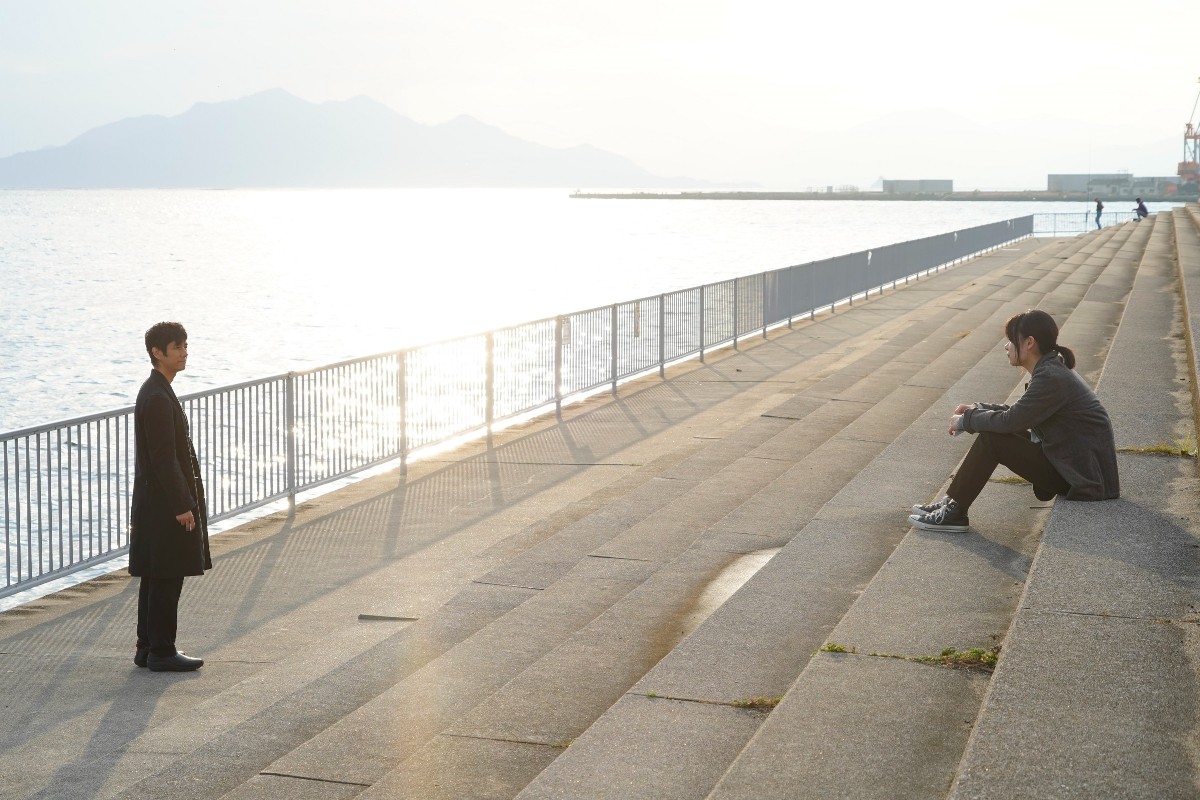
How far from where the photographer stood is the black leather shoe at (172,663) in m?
7.05

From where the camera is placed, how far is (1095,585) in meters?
6.22

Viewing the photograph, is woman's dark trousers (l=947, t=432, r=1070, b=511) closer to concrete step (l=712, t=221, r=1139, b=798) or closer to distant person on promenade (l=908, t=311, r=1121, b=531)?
distant person on promenade (l=908, t=311, r=1121, b=531)

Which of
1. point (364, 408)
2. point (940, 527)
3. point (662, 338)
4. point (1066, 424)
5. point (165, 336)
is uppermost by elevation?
point (165, 336)

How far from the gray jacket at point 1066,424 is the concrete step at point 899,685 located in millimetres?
479

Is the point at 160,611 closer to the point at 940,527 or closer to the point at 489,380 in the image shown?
the point at 940,527

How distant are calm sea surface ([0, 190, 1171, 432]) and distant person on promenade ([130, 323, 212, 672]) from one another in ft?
83.4

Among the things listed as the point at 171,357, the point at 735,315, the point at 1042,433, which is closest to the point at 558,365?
the point at 735,315

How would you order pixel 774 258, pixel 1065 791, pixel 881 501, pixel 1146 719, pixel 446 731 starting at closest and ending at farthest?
pixel 1065 791 → pixel 1146 719 → pixel 446 731 → pixel 881 501 → pixel 774 258

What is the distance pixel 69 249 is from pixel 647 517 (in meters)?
109

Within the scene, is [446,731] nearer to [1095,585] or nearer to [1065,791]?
[1065,791]

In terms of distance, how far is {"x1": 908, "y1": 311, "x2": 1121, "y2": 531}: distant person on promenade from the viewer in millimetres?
7387

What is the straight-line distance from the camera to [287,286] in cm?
7350

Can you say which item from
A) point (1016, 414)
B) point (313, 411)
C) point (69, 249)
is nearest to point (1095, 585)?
point (1016, 414)

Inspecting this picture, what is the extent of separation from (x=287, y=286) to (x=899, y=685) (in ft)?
233
